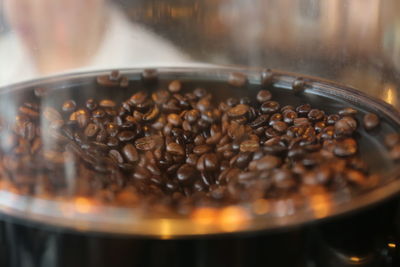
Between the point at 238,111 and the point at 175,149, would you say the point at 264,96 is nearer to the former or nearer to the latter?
the point at 238,111

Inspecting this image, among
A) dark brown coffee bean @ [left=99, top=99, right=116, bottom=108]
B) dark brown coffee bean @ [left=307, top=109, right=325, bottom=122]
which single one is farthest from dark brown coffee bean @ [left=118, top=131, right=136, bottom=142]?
dark brown coffee bean @ [left=307, top=109, right=325, bottom=122]

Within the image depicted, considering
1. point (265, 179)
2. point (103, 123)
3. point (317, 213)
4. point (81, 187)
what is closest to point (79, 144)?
point (103, 123)

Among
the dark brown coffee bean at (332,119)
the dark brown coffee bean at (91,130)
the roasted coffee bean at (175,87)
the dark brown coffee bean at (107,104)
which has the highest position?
the roasted coffee bean at (175,87)

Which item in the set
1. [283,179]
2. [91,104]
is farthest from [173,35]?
[283,179]

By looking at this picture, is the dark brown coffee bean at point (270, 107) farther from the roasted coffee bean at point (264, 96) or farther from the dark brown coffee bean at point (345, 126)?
the dark brown coffee bean at point (345, 126)

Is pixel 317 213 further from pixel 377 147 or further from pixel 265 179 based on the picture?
pixel 377 147

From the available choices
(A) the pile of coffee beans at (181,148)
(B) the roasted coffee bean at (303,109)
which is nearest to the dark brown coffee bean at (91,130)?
(A) the pile of coffee beans at (181,148)

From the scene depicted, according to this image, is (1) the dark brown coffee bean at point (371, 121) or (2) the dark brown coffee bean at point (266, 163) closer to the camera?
(2) the dark brown coffee bean at point (266, 163)

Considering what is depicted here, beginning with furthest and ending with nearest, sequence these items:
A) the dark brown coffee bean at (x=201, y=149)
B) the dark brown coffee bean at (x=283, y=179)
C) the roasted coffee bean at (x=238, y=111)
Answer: the roasted coffee bean at (x=238, y=111) < the dark brown coffee bean at (x=201, y=149) < the dark brown coffee bean at (x=283, y=179)
